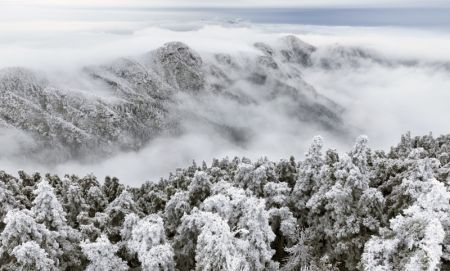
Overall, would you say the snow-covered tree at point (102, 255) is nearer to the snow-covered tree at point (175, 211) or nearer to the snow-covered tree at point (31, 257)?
the snow-covered tree at point (31, 257)

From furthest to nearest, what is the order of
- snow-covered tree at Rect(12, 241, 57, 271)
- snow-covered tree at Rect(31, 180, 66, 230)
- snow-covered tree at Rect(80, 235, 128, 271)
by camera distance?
snow-covered tree at Rect(31, 180, 66, 230) < snow-covered tree at Rect(80, 235, 128, 271) < snow-covered tree at Rect(12, 241, 57, 271)

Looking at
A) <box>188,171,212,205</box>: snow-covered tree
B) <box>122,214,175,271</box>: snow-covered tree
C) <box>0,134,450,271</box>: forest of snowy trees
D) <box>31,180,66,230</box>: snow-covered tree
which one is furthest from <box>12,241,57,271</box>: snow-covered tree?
<box>188,171,212,205</box>: snow-covered tree

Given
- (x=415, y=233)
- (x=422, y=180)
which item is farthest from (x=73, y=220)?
(x=415, y=233)

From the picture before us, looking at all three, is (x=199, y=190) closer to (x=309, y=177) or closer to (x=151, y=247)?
(x=309, y=177)

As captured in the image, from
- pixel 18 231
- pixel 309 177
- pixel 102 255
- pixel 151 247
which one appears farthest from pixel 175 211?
pixel 18 231

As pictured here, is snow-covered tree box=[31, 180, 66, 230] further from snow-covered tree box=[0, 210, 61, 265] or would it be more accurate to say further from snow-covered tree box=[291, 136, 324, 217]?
snow-covered tree box=[291, 136, 324, 217]

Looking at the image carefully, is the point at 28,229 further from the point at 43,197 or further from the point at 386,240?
the point at 386,240
